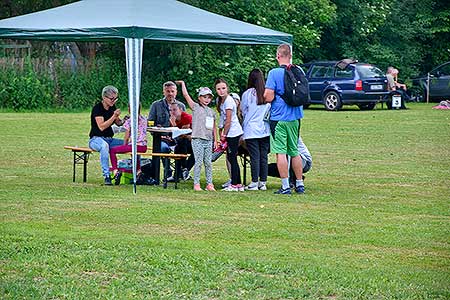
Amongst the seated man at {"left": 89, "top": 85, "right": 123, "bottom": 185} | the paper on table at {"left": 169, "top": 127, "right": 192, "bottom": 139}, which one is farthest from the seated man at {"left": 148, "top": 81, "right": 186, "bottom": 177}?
the seated man at {"left": 89, "top": 85, "right": 123, "bottom": 185}

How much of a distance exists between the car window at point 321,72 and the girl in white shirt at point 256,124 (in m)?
23.8

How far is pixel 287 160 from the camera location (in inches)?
566

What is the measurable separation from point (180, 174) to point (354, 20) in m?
31.8

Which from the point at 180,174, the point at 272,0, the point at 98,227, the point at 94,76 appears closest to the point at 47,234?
the point at 98,227

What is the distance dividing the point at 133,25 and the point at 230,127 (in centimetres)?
208

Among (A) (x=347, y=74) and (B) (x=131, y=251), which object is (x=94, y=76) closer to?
(A) (x=347, y=74)

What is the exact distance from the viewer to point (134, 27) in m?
13.7

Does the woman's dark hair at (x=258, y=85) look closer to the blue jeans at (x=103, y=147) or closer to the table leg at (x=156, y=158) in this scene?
the table leg at (x=156, y=158)

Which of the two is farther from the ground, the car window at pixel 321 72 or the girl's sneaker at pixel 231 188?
the car window at pixel 321 72

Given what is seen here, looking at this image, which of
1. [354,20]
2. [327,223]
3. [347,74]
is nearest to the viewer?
→ [327,223]

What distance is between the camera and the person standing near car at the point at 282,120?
14.2 metres

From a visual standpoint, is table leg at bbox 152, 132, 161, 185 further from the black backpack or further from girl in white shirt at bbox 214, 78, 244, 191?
the black backpack

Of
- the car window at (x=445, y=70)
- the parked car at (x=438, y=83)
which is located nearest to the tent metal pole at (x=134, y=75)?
the parked car at (x=438, y=83)

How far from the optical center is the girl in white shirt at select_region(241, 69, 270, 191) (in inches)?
582
